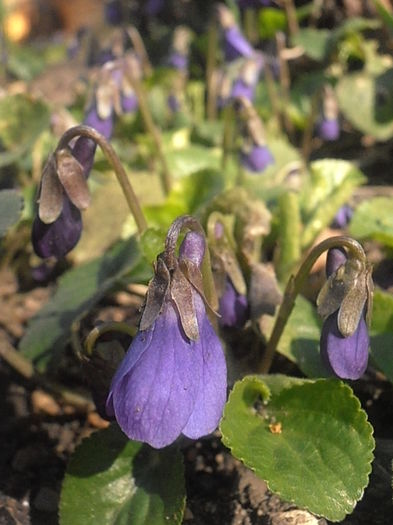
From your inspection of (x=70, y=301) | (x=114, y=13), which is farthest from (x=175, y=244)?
(x=114, y=13)

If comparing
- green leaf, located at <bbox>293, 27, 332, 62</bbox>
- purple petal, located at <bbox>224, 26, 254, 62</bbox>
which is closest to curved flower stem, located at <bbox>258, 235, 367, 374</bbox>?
purple petal, located at <bbox>224, 26, 254, 62</bbox>

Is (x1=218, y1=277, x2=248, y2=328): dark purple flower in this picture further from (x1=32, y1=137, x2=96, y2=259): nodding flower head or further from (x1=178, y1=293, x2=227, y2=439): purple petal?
(x1=178, y1=293, x2=227, y2=439): purple petal

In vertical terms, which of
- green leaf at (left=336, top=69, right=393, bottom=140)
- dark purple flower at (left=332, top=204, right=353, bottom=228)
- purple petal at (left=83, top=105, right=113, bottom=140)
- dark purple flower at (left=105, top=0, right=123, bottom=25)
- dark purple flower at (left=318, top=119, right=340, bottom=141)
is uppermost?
purple petal at (left=83, top=105, right=113, bottom=140)

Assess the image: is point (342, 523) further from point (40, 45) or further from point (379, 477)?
point (40, 45)

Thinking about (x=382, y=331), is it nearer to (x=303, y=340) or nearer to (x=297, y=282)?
(x=303, y=340)

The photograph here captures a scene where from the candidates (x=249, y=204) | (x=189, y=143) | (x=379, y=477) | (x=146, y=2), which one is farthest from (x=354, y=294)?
(x=146, y=2)

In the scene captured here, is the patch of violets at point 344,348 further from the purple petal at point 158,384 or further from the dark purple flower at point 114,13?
the dark purple flower at point 114,13

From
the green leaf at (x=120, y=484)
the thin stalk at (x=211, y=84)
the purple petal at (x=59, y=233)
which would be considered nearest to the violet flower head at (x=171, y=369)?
the green leaf at (x=120, y=484)
